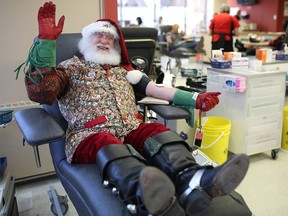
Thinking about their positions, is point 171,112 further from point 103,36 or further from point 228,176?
point 103,36

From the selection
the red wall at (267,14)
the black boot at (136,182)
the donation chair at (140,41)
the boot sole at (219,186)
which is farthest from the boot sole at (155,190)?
the red wall at (267,14)

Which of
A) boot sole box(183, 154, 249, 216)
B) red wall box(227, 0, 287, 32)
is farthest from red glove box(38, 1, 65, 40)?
red wall box(227, 0, 287, 32)

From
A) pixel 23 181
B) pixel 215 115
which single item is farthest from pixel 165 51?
pixel 23 181

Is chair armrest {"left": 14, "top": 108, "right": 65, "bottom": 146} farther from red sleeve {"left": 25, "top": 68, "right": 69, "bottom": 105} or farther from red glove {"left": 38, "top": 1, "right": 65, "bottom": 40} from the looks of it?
red glove {"left": 38, "top": 1, "right": 65, "bottom": 40}

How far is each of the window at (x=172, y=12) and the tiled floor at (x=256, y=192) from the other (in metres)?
6.72

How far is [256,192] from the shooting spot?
7.43 feet

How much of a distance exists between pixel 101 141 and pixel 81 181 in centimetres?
20

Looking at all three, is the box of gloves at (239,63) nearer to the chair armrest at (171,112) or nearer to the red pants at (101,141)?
the chair armrest at (171,112)

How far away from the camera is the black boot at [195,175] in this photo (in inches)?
45.4

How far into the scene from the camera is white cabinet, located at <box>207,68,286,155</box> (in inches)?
101

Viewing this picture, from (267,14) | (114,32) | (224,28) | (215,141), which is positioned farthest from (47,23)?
(267,14)

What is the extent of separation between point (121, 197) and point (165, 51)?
582 centimetres

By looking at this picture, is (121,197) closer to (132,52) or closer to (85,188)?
(85,188)

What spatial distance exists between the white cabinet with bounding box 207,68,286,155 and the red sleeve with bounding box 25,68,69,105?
147 centimetres
